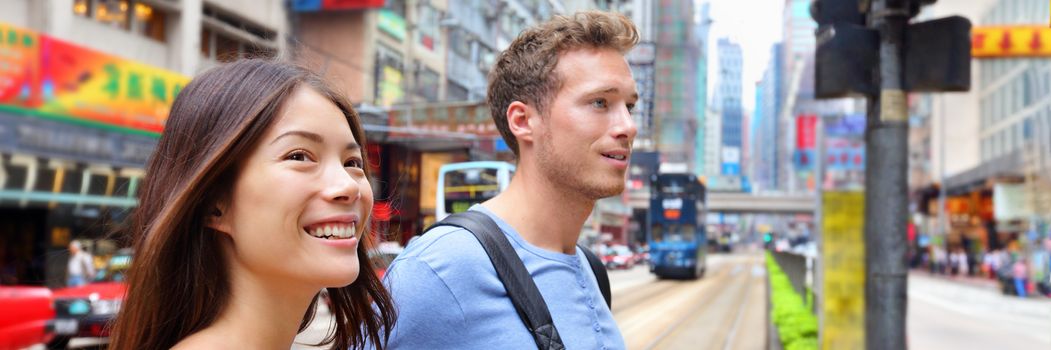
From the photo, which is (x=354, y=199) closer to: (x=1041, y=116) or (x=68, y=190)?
(x=68, y=190)

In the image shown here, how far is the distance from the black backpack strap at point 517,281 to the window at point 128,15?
17.4 m

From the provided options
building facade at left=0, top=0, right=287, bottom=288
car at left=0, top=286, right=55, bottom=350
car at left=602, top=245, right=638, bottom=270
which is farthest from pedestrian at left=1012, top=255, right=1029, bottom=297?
car at left=602, top=245, right=638, bottom=270

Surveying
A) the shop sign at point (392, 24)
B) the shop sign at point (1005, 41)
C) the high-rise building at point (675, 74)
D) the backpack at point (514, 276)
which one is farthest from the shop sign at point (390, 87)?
the backpack at point (514, 276)

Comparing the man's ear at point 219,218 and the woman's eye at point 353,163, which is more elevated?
the woman's eye at point 353,163

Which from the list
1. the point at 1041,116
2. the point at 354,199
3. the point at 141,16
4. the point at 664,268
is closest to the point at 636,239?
the point at 664,268

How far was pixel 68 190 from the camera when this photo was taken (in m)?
15.9

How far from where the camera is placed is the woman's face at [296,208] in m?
1.23

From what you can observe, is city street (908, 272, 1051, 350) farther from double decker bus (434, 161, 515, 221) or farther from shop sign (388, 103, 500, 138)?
double decker bus (434, 161, 515, 221)

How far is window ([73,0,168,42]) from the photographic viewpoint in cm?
1739

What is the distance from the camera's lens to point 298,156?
128 cm

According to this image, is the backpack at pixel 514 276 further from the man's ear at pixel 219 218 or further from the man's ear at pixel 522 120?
the man's ear at pixel 219 218

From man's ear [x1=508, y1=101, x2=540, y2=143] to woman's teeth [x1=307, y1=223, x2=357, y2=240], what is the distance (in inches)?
27.4

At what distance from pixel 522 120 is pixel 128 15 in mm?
18911

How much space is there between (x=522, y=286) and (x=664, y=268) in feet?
7.69
